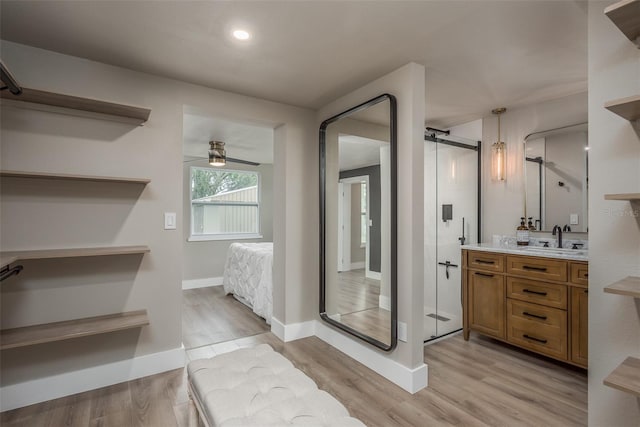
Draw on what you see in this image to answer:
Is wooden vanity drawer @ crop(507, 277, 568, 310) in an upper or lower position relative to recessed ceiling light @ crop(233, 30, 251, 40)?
lower

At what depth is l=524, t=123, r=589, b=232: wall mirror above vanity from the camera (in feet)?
9.54

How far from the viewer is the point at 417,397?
7.26 feet

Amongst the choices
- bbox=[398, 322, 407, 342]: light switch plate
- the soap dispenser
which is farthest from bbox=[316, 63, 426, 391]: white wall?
the soap dispenser

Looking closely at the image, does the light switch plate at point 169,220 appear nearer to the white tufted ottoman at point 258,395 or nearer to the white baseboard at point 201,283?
the white tufted ottoman at point 258,395

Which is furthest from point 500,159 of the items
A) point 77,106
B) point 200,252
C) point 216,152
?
point 200,252

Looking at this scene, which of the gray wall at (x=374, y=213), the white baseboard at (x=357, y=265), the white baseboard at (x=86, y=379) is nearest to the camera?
the white baseboard at (x=86, y=379)

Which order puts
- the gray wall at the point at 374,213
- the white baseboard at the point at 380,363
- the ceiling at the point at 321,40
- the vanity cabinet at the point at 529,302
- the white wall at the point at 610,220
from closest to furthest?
the white wall at the point at 610,220 → the ceiling at the point at 321,40 → the white baseboard at the point at 380,363 → the vanity cabinet at the point at 529,302 → the gray wall at the point at 374,213

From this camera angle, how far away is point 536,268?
269cm

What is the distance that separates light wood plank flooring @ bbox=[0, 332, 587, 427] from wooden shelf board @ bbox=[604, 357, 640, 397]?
0.85 m

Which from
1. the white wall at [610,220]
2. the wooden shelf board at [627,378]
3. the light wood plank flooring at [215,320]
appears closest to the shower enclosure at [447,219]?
the white wall at [610,220]

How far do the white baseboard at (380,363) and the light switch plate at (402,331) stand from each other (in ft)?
0.66

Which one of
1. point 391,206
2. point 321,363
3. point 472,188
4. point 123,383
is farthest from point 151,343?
point 472,188

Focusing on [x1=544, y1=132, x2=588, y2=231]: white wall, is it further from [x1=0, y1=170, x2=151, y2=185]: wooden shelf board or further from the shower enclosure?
[x1=0, y1=170, x2=151, y2=185]: wooden shelf board

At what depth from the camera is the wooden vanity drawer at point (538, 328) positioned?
253 centimetres
